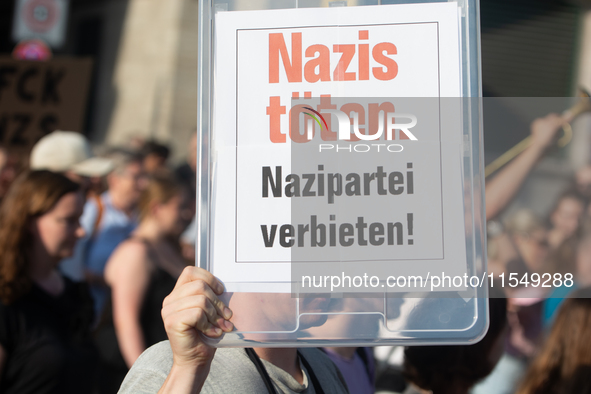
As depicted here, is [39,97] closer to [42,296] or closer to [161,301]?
[161,301]

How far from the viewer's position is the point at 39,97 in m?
3.78

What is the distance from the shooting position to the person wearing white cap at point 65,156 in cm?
374

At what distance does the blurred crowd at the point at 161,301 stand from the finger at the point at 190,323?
774 millimetres

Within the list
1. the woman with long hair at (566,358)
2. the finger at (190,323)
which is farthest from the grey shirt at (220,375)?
the woman with long hair at (566,358)

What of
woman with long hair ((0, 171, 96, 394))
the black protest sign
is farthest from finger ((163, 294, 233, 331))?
the black protest sign

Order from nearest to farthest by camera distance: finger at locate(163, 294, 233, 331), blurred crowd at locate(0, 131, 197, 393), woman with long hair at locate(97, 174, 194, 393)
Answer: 1. finger at locate(163, 294, 233, 331)
2. blurred crowd at locate(0, 131, 197, 393)
3. woman with long hair at locate(97, 174, 194, 393)

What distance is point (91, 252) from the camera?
396 cm

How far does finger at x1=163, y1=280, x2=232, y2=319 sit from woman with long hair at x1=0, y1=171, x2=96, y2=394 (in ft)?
4.33

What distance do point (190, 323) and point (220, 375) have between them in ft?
0.65

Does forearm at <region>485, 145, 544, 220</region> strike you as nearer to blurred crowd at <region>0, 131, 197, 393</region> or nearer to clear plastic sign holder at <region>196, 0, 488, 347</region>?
clear plastic sign holder at <region>196, 0, 488, 347</region>

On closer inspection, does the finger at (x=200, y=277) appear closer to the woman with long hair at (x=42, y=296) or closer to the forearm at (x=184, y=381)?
the forearm at (x=184, y=381)

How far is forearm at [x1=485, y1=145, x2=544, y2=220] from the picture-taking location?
1.91m

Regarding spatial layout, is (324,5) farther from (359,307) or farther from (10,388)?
(10,388)

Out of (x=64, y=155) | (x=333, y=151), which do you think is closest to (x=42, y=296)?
(x=333, y=151)
